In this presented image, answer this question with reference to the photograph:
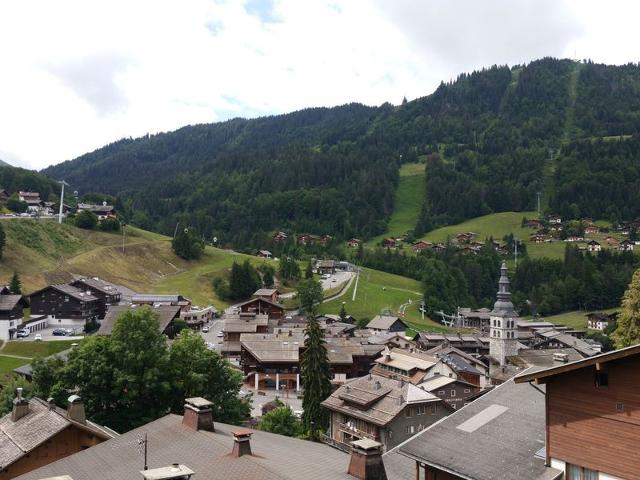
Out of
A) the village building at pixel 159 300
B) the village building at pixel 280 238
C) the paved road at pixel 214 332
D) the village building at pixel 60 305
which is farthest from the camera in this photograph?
the village building at pixel 280 238

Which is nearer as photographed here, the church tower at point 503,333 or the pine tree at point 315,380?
the pine tree at point 315,380

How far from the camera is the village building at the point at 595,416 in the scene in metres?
12.4

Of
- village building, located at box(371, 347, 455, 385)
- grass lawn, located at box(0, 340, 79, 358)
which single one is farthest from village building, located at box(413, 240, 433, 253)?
grass lawn, located at box(0, 340, 79, 358)

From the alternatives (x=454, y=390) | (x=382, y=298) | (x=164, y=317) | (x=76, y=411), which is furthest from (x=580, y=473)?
(x=382, y=298)

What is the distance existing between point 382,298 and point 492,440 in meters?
115

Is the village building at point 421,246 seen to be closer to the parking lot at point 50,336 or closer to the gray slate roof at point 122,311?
the gray slate roof at point 122,311

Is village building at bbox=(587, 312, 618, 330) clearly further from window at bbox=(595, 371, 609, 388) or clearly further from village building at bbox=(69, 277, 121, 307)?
window at bbox=(595, 371, 609, 388)

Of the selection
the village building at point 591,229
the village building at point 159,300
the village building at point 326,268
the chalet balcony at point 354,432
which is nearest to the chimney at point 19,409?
the chalet balcony at point 354,432

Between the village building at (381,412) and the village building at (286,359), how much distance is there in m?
19.9

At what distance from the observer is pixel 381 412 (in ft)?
147

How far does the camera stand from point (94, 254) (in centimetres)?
11988

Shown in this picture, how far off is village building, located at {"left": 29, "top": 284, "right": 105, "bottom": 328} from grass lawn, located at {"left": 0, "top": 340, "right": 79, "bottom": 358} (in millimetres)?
14585

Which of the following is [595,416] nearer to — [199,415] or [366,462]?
[366,462]

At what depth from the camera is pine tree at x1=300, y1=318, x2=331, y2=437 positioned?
48594 mm
